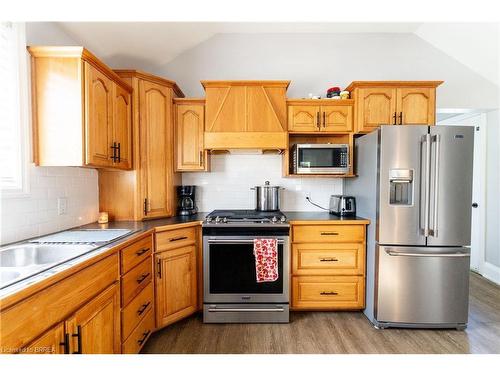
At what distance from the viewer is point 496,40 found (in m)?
2.51

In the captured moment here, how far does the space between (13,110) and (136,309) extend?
1.53 metres

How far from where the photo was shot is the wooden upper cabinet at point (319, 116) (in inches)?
95.8

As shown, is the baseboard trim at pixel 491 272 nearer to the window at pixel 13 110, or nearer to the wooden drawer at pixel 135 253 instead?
the wooden drawer at pixel 135 253

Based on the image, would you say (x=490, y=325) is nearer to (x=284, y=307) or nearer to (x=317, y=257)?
(x=317, y=257)

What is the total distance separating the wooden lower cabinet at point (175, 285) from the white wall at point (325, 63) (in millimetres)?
1893

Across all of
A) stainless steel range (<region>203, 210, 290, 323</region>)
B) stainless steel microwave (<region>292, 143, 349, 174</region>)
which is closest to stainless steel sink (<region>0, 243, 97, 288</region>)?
stainless steel range (<region>203, 210, 290, 323</region>)

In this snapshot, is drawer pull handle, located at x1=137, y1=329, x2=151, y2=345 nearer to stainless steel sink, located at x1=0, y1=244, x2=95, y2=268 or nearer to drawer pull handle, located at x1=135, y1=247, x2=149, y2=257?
drawer pull handle, located at x1=135, y1=247, x2=149, y2=257

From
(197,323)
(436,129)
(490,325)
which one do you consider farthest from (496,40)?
(197,323)

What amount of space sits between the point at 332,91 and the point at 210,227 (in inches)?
76.5

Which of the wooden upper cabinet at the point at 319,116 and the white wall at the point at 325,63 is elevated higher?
the white wall at the point at 325,63

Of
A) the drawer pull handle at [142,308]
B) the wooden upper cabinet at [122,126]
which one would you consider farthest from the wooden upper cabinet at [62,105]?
the drawer pull handle at [142,308]

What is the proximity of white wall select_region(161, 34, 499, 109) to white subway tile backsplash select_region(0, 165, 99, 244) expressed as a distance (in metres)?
1.56

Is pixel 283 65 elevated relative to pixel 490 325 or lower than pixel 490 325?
elevated
